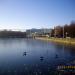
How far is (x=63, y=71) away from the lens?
31.3 ft

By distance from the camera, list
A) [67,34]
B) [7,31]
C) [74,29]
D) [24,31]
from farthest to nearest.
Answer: [24,31] → [7,31] → [67,34] → [74,29]

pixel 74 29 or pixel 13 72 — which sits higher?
pixel 74 29

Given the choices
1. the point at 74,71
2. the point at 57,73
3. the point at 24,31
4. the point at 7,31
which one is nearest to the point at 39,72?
the point at 57,73

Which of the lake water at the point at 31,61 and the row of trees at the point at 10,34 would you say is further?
the row of trees at the point at 10,34

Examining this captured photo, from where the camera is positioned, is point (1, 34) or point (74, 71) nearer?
point (74, 71)

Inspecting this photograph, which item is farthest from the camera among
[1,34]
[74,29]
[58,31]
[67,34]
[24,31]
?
[24,31]

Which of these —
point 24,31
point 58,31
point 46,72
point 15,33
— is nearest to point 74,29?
point 58,31

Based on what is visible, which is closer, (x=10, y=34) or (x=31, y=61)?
(x=31, y=61)

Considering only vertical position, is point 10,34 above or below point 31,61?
above

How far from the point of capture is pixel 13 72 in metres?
10.1

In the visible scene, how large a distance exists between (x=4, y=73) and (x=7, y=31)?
8772 centimetres

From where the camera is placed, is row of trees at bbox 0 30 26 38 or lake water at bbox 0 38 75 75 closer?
lake water at bbox 0 38 75 75

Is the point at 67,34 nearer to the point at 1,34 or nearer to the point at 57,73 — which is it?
the point at 57,73

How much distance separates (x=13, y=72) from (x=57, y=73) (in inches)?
103
